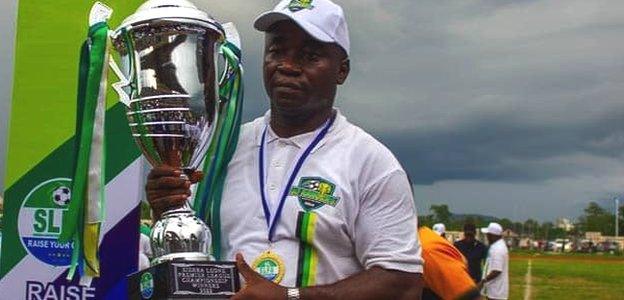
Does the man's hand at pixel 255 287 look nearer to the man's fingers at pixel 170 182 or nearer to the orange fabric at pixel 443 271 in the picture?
the man's fingers at pixel 170 182

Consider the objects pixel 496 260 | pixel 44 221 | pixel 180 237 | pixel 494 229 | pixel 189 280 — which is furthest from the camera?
pixel 494 229

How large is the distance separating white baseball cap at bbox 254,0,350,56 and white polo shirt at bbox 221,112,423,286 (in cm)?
27

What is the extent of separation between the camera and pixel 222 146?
9.30ft

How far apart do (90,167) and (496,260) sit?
10498 millimetres

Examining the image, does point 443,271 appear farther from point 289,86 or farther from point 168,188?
point 168,188

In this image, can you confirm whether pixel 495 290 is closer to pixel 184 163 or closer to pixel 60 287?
pixel 60 287

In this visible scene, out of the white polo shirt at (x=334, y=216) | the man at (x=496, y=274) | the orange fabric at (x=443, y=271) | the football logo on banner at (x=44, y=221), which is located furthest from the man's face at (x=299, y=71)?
the man at (x=496, y=274)

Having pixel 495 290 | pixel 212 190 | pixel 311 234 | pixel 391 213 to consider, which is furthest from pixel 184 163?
pixel 495 290

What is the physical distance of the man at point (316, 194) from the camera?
8.52 ft

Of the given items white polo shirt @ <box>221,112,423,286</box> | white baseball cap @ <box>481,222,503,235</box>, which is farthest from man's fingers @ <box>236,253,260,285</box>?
white baseball cap @ <box>481,222,503,235</box>

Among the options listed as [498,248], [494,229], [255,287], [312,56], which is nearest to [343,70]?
[312,56]

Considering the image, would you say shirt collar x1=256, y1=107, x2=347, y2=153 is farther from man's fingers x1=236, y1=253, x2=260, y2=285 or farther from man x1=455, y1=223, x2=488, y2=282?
man x1=455, y1=223, x2=488, y2=282

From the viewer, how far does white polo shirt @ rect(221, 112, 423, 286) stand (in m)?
2.62

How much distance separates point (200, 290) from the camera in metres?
2.33
